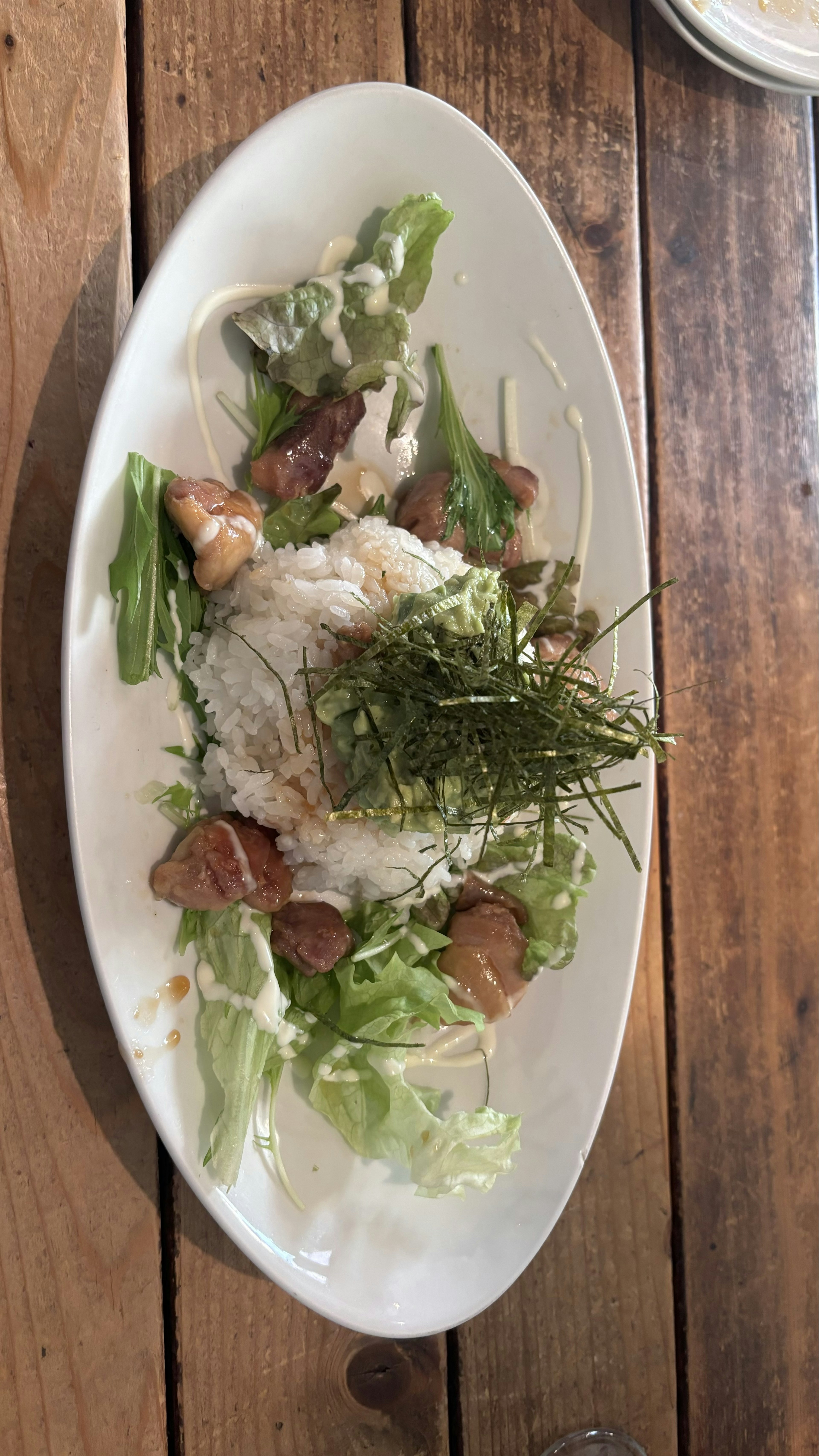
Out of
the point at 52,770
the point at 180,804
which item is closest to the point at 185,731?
the point at 180,804

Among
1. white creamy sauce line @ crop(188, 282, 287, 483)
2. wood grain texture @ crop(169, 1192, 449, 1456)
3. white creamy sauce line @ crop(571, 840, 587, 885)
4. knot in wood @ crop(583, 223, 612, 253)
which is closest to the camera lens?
white creamy sauce line @ crop(188, 282, 287, 483)

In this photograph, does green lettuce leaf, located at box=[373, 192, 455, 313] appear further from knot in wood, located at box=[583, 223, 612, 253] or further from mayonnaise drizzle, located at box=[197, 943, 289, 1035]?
mayonnaise drizzle, located at box=[197, 943, 289, 1035]

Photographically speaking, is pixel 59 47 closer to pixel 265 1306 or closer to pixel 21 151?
pixel 21 151

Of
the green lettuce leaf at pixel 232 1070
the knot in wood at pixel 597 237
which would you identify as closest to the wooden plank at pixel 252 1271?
the green lettuce leaf at pixel 232 1070

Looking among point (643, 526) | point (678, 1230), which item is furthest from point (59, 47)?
point (678, 1230)

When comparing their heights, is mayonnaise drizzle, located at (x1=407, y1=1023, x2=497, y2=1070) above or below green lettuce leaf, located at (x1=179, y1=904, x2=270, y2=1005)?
below

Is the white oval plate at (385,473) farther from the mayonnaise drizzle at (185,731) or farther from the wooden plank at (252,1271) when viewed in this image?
the wooden plank at (252,1271)

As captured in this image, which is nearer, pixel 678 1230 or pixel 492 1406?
pixel 492 1406

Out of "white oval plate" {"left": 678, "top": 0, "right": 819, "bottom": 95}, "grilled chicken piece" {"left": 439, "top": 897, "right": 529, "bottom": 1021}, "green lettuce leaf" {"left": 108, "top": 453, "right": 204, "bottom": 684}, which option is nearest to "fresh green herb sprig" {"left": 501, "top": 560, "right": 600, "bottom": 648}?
"grilled chicken piece" {"left": 439, "top": 897, "right": 529, "bottom": 1021}
